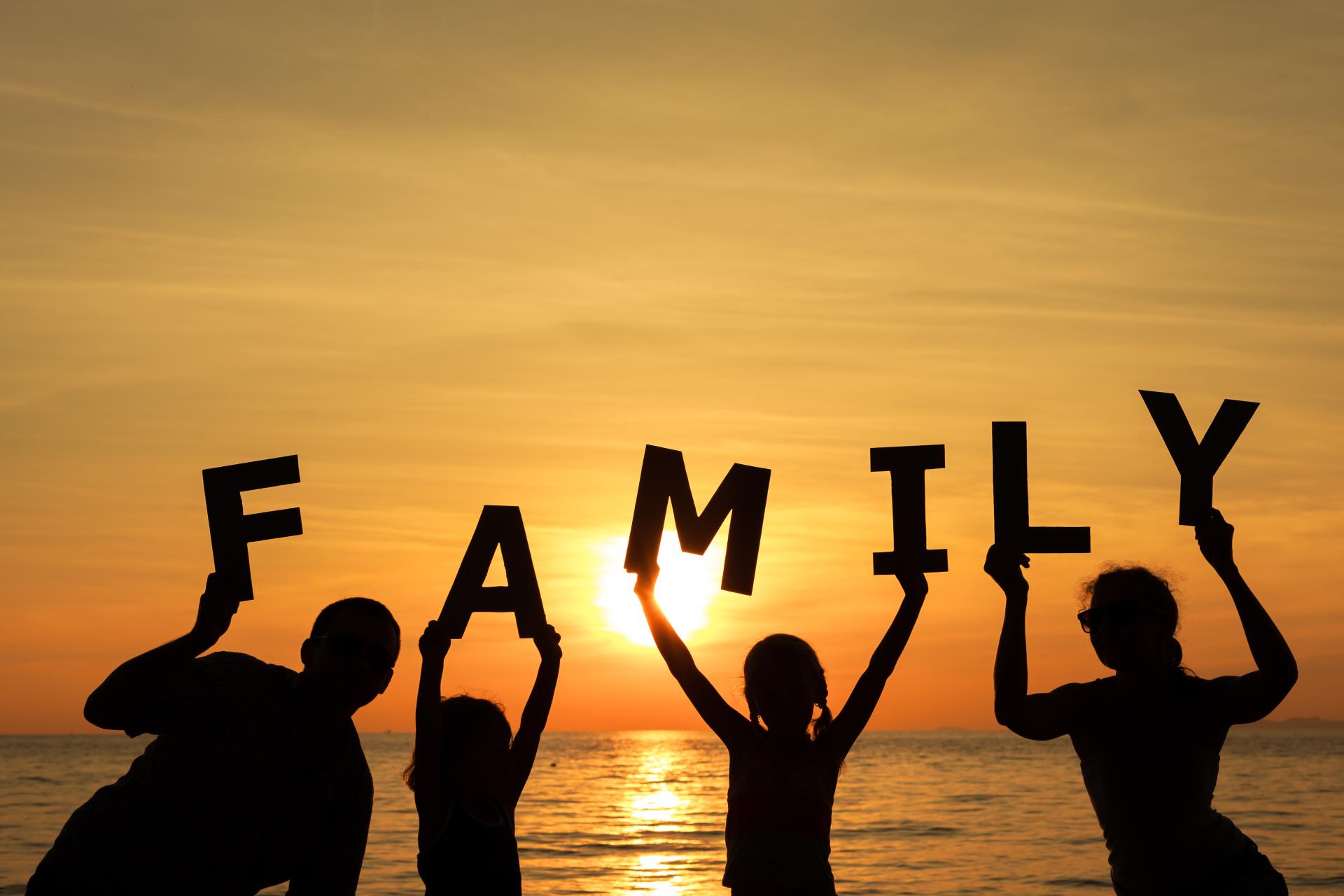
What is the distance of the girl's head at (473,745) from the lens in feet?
17.2

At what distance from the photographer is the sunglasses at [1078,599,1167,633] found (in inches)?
175

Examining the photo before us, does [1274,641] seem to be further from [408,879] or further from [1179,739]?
[408,879]

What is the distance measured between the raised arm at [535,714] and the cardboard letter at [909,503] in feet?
4.54

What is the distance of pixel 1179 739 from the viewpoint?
4258 mm

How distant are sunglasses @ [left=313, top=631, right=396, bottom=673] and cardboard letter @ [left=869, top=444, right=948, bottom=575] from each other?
2108 mm

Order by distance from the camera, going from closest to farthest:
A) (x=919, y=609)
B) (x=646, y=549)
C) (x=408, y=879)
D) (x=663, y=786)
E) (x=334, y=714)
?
(x=334, y=714), (x=919, y=609), (x=646, y=549), (x=408, y=879), (x=663, y=786)

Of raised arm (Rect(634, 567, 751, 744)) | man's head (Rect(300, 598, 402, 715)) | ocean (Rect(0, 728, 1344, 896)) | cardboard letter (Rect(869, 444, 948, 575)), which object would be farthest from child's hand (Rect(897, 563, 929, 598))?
ocean (Rect(0, 728, 1344, 896))

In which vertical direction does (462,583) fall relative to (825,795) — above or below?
above

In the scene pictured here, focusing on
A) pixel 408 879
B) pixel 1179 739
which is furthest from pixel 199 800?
pixel 408 879

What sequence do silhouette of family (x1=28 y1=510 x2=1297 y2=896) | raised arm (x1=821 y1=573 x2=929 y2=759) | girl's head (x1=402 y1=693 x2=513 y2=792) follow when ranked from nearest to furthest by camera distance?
silhouette of family (x1=28 y1=510 x2=1297 y2=896)
raised arm (x1=821 y1=573 x2=929 y2=759)
girl's head (x1=402 y1=693 x2=513 y2=792)

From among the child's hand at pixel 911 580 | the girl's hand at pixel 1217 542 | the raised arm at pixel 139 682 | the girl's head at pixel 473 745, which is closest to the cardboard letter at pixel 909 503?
the child's hand at pixel 911 580

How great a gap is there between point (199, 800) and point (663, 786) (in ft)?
205

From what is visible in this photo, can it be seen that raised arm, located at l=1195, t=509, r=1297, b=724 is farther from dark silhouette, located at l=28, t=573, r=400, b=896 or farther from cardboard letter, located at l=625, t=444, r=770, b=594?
dark silhouette, located at l=28, t=573, r=400, b=896

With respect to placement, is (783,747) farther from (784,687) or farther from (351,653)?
(351,653)
